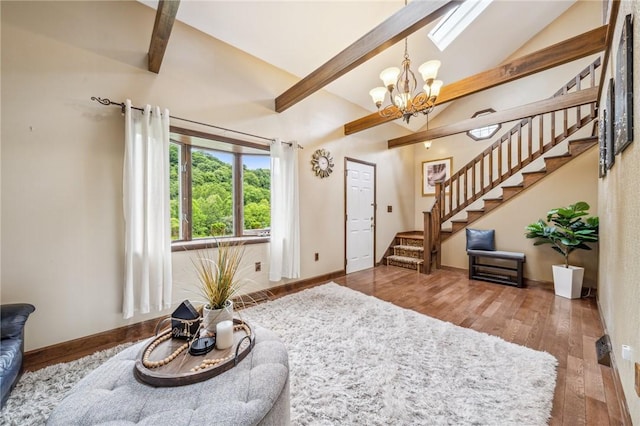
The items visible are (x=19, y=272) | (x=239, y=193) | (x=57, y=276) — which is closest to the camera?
(x=19, y=272)

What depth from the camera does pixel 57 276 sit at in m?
1.97

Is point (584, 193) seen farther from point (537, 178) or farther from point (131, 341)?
point (131, 341)

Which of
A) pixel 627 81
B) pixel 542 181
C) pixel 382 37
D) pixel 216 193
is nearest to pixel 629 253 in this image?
pixel 627 81

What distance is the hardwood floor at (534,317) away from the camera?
4.76 ft

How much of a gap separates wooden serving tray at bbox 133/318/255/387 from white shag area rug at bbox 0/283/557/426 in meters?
0.53

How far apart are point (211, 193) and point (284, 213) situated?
95 centimetres

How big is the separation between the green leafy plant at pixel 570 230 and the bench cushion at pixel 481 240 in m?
0.68

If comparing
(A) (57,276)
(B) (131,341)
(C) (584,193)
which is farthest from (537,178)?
(A) (57,276)

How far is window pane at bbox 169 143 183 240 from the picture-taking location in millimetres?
2723

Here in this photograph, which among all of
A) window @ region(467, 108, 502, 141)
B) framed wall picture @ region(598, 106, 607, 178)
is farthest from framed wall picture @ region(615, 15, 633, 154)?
window @ region(467, 108, 502, 141)

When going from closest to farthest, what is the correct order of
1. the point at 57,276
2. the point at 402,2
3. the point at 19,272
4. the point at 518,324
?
the point at 19,272 → the point at 57,276 → the point at 518,324 → the point at 402,2

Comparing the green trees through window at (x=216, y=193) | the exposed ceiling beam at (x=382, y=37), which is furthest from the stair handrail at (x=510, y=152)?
the green trees through window at (x=216, y=193)

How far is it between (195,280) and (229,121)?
1.90 metres

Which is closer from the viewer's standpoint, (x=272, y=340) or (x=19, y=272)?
(x=272, y=340)
